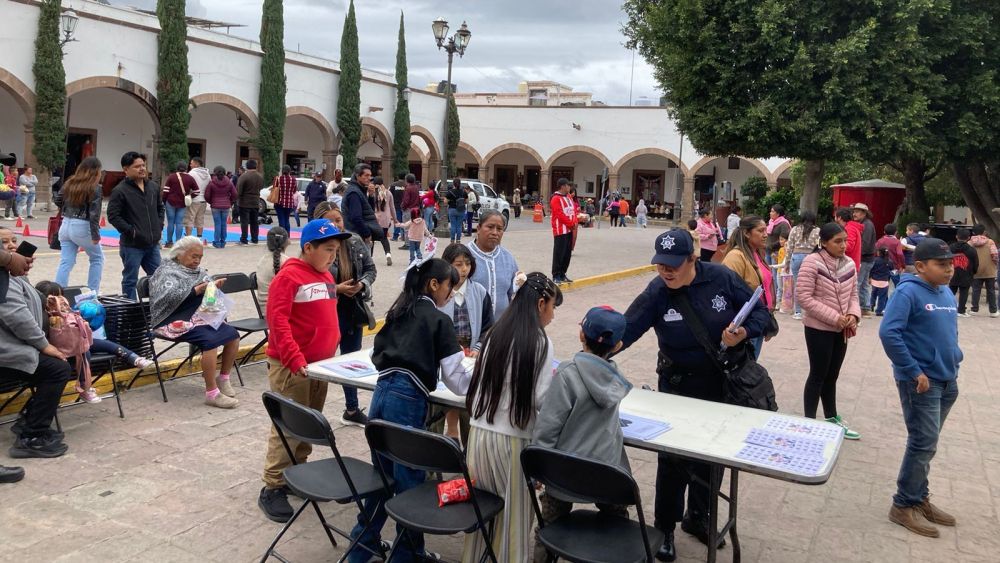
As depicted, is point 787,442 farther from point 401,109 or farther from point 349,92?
point 401,109

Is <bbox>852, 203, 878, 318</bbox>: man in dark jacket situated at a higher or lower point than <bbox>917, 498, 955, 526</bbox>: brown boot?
higher

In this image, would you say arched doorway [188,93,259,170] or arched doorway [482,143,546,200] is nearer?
arched doorway [188,93,259,170]

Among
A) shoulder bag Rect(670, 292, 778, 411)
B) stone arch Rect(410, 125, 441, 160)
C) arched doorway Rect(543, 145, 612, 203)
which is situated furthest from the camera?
arched doorway Rect(543, 145, 612, 203)

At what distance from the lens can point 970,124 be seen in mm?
17219

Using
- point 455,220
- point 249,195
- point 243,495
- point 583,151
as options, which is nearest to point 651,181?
point 583,151

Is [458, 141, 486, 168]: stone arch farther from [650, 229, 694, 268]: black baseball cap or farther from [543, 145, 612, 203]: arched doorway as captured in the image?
[650, 229, 694, 268]: black baseball cap

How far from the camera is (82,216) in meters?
8.17

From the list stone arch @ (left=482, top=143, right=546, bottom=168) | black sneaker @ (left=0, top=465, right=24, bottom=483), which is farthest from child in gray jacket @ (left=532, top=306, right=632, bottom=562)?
stone arch @ (left=482, top=143, right=546, bottom=168)

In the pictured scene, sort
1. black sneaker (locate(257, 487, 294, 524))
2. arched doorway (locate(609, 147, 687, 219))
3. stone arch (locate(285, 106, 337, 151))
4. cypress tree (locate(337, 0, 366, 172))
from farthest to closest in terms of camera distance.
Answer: arched doorway (locate(609, 147, 687, 219)), cypress tree (locate(337, 0, 366, 172)), stone arch (locate(285, 106, 337, 151)), black sneaker (locate(257, 487, 294, 524))

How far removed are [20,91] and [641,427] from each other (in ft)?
77.4

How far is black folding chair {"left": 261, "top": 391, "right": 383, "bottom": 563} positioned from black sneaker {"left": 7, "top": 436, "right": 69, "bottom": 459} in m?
1.92

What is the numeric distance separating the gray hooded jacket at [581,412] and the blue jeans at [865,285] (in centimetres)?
1084

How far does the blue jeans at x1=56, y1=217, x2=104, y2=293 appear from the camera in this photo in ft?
26.9

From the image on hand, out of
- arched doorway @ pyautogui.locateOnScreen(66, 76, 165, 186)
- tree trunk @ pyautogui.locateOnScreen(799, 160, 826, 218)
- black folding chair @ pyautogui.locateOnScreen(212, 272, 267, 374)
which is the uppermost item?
arched doorway @ pyautogui.locateOnScreen(66, 76, 165, 186)
